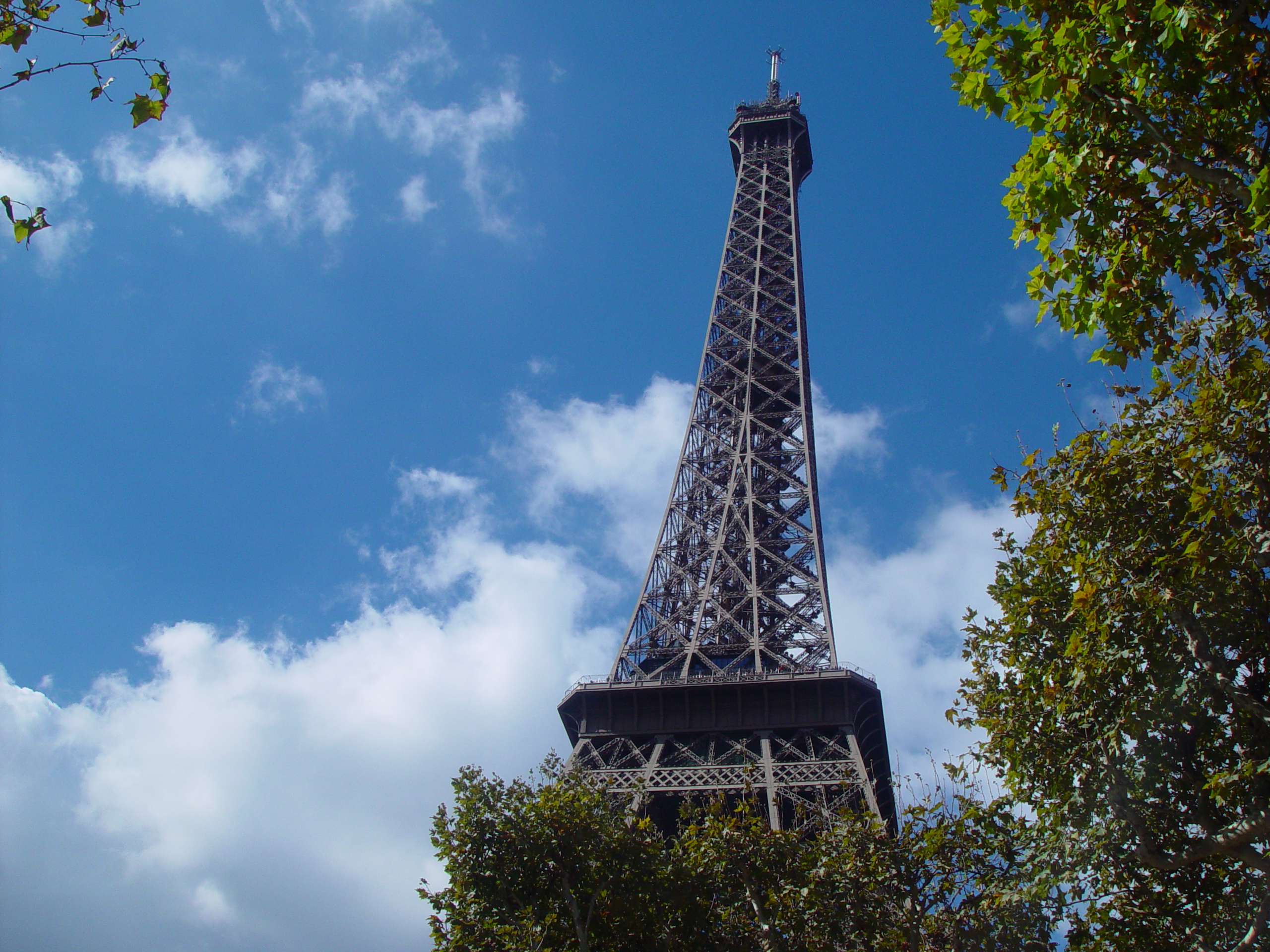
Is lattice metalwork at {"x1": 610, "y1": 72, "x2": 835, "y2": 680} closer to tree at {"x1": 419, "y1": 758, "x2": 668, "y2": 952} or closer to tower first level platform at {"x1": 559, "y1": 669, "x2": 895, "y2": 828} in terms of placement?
tower first level platform at {"x1": 559, "y1": 669, "x2": 895, "y2": 828}

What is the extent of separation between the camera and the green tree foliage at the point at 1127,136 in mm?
9211

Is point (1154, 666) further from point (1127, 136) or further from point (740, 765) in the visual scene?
point (740, 765)

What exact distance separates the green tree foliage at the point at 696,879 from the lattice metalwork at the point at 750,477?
19392 millimetres

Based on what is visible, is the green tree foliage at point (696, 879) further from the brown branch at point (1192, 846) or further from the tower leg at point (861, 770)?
the tower leg at point (861, 770)

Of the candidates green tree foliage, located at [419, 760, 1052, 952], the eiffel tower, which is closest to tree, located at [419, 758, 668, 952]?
green tree foliage, located at [419, 760, 1052, 952]

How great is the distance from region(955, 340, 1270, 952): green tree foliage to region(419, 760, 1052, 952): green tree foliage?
2562mm

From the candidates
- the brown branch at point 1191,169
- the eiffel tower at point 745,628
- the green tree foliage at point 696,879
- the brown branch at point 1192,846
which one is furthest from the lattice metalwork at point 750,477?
the brown branch at point 1191,169

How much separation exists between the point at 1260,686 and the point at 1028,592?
3.31 m

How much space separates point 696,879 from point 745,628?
25.3m

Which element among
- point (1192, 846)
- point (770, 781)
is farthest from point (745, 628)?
point (1192, 846)

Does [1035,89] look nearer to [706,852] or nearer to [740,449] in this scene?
[706,852]

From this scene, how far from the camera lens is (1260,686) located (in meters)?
13.9

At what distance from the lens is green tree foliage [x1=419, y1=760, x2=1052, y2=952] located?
1828cm

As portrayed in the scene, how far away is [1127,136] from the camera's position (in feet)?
33.7
